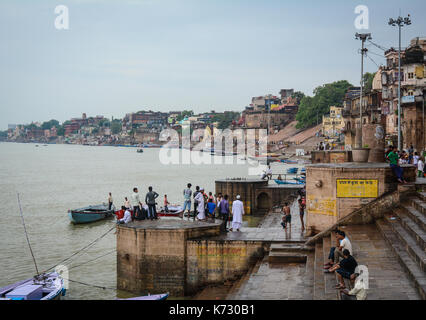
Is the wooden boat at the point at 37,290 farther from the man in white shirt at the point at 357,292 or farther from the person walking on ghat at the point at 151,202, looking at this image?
the man in white shirt at the point at 357,292

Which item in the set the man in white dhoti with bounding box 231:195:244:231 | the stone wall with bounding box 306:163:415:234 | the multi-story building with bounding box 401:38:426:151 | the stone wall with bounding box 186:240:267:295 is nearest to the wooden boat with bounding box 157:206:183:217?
the man in white dhoti with bounding box 231:195:244:231

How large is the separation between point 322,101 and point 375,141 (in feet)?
314

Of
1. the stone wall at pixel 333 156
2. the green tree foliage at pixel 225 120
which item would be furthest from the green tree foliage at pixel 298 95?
the stone wall at pixel 333 156

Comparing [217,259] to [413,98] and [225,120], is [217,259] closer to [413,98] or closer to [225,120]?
[413,98]

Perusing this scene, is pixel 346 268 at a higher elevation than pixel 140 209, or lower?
lower

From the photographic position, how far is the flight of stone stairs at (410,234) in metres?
8.00

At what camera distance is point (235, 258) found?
12.9m

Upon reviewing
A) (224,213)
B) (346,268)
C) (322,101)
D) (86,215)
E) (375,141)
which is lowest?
(86,215)

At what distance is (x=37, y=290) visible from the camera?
1237cm

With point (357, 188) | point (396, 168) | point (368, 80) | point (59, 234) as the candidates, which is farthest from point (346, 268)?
point (368, 80)
